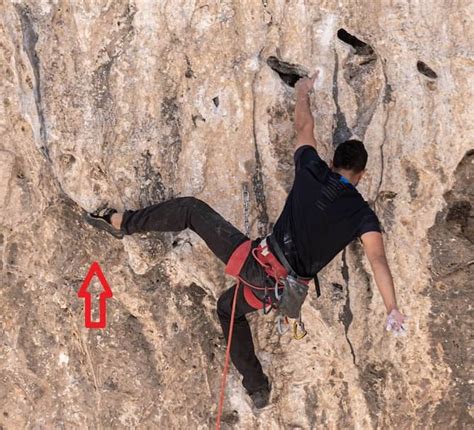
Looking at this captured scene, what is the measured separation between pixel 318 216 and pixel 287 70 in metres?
1.18

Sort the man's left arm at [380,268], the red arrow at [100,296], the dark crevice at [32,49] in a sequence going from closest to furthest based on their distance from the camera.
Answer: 1. the man's left arm at [380,268]
2. the dark crevice at [32,49]
3. the red arrow at [100,296]

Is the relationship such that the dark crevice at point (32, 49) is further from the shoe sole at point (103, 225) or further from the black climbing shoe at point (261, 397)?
the black climbing shoe at point (261, 397)

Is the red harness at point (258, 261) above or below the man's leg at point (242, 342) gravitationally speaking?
above

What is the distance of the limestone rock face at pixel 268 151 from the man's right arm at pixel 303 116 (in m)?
0.14

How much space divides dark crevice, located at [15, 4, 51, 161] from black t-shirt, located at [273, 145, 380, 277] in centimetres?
175

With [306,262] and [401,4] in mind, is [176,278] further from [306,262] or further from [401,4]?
[401,4]

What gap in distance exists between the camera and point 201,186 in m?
4.96

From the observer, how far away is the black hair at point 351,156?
168 inches

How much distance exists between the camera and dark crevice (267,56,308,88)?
488cm

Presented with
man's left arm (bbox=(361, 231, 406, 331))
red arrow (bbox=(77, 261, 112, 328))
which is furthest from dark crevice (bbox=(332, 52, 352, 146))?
red arrow (bbox=(77, 261, 112, 328))

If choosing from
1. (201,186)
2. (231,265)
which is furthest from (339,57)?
(231,265)

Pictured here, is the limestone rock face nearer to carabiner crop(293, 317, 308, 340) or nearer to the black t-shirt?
carabiner crop(293, 317, 308, 340)

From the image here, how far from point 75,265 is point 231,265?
1.31m

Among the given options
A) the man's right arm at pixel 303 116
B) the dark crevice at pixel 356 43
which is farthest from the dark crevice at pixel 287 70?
the dark crevice at pixel 356 43
